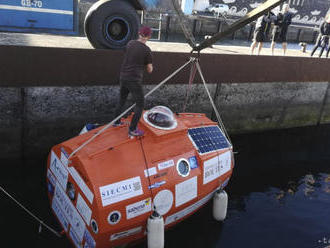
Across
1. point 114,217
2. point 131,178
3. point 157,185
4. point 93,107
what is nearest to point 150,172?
point 157,185

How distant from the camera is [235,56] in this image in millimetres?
7648

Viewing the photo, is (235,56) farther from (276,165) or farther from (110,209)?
(110,209)

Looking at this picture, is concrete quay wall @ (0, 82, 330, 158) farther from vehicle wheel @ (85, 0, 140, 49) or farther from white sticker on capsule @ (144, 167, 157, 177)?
white sticker on capsule @ (144, 167, 157, 177)

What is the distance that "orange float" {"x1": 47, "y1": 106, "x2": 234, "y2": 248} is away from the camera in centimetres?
375

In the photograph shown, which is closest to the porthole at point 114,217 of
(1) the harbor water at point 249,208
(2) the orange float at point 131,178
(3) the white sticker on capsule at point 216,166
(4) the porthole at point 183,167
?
(2) the orange float at point 131,178

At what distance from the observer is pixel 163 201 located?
419cm

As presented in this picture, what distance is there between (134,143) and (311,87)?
7705mm

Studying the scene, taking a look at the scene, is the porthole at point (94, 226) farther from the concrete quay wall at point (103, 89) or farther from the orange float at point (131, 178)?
the concrete quay wall at point (103, 89)

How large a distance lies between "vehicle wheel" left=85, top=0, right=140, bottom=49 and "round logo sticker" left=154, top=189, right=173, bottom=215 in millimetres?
3700

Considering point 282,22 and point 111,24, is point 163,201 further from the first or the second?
point 282,22

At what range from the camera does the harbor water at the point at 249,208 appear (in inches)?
190

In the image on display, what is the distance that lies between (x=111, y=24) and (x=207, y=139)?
3383 millimetres

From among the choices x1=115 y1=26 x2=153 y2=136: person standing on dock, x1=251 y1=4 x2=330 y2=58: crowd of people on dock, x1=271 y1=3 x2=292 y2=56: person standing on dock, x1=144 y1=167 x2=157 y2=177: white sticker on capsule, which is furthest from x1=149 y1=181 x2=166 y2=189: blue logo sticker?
x1=271 y1=3 x2=292 y2=56: person standing on dock

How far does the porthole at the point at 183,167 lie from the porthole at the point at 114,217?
116cm
